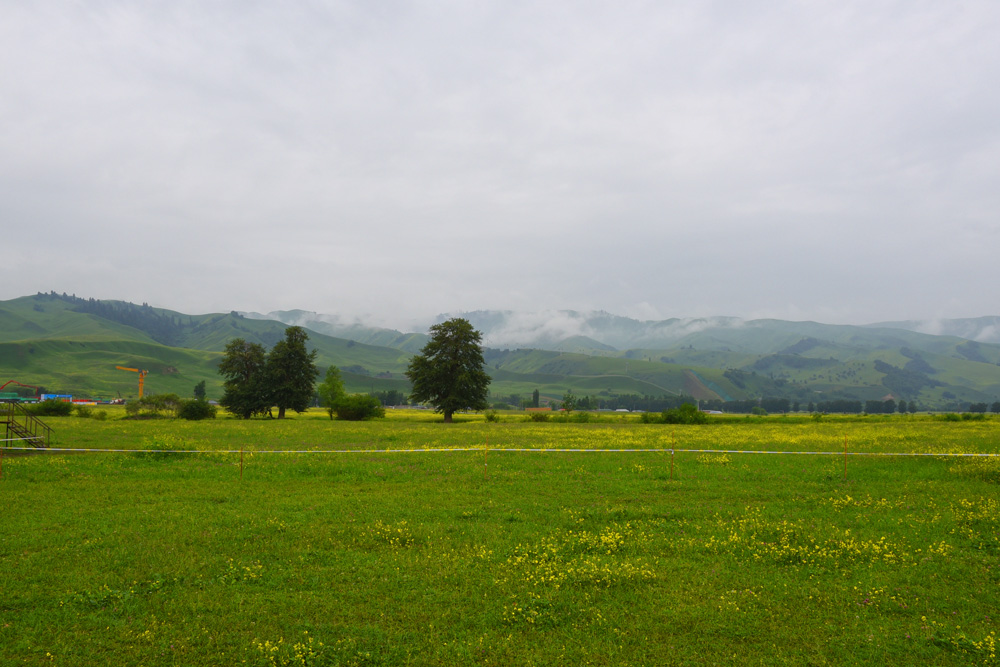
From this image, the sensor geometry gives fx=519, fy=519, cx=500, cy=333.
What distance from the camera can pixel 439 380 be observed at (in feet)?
256

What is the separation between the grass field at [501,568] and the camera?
9.39 meters

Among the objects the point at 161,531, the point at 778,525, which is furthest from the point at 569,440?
the point at 161,531

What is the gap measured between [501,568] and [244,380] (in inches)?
3565

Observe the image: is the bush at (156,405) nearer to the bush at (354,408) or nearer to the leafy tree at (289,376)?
the leafy tree at (289,376)

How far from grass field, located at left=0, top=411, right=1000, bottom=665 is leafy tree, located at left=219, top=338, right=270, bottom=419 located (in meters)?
65.0

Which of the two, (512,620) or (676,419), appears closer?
(512,620)

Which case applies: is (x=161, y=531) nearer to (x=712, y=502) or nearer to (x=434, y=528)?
(x=434, y=528)

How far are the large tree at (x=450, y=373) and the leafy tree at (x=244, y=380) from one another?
27.4m

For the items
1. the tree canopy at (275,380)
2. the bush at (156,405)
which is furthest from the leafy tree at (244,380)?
the bush at (156,405)

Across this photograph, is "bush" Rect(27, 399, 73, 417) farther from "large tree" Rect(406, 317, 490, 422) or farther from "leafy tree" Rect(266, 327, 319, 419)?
"large tree" Rect(406, 317, 490, 422)

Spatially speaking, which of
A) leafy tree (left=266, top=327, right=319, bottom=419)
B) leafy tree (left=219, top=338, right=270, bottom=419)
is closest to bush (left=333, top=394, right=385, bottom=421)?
leafy tree (left=266, top=327, right=319, bottom=419)

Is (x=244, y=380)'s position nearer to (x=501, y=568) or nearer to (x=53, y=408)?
(x=53, y=408)

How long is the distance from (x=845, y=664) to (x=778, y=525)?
24.7ft

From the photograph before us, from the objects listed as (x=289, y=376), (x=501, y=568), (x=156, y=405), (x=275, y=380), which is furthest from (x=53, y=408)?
(x=501, y=568)
